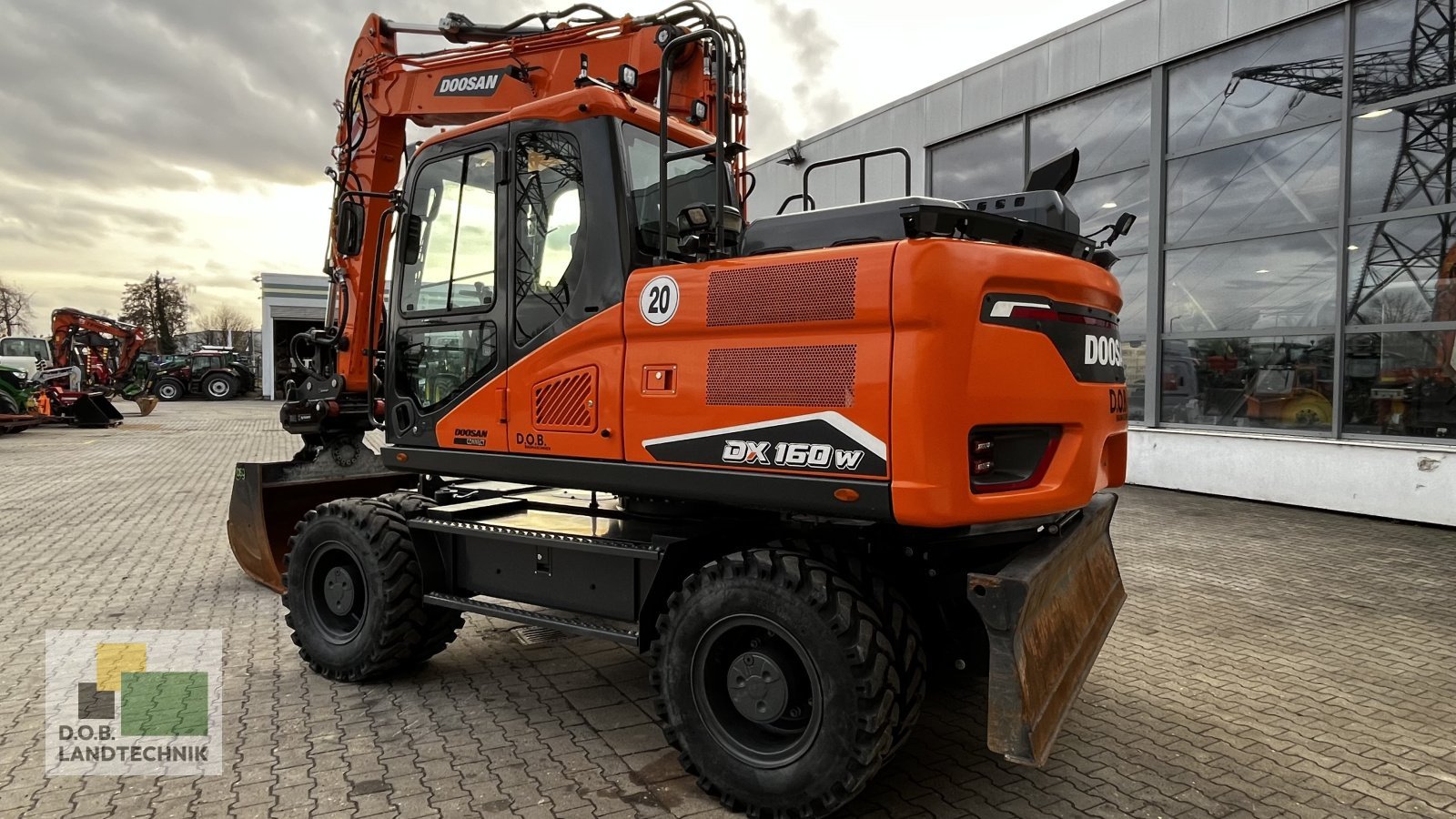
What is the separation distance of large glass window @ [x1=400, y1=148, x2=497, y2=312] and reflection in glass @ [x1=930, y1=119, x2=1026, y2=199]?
1019cm

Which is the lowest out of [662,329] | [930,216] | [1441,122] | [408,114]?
[662,329]

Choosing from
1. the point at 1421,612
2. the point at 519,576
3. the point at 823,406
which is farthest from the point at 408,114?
the point at 1421,612

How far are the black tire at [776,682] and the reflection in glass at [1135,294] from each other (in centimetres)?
1028

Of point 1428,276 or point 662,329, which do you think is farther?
point 1428,276

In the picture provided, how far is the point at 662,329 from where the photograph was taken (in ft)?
11.3

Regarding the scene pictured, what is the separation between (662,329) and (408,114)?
3412 mm

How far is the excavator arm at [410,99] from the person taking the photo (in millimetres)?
4637

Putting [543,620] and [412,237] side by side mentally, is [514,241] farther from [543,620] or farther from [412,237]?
[543,620]

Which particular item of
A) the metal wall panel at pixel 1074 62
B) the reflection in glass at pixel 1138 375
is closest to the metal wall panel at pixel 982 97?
the metal wall panel at pixel 1074 62

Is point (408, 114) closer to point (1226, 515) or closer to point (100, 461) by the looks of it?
point (1226, 515)

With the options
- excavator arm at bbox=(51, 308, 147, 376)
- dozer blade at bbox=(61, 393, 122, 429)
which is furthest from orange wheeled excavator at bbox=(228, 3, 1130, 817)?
excavator arm at bbox=(51, 308, 147, 376)

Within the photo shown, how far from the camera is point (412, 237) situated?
14.7 feet

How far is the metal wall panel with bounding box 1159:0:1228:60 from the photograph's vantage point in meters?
10.4

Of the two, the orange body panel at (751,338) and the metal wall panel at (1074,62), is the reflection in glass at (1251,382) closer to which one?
the metal wall panel at (1074,62)
